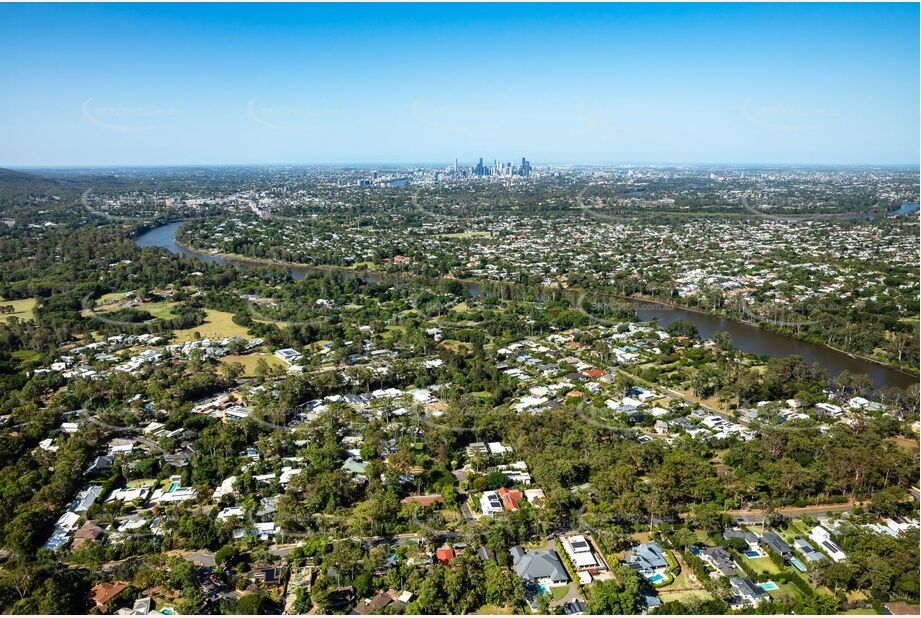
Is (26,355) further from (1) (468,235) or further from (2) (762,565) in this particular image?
(1) (468,235)

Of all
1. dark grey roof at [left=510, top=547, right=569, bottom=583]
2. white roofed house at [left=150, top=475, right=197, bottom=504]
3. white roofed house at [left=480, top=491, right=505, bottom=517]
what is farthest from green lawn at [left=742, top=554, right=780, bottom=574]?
white roofed house at [left=150, top=475, right=197, bottom=504]

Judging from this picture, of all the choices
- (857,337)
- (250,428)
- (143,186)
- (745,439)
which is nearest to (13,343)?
(250,428)

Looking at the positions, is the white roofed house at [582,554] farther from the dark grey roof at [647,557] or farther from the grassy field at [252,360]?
the grassy field at [252,360]

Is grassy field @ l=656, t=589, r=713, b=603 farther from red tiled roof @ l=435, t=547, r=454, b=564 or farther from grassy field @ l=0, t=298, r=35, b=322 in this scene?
grassy field @ l=0, t=298, r=35, b=322

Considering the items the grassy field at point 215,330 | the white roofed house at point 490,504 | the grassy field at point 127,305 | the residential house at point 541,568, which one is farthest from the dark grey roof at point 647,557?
the grassy field at point 127,305

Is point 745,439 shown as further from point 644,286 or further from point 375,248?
point 375,248

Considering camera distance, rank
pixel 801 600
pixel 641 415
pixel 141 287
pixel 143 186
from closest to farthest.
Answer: pixel 801 600
pixel 641 415
pixel 141 287
pixel 143 186
